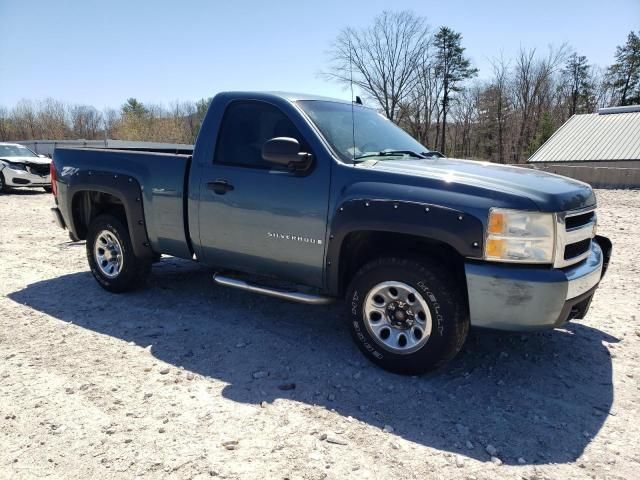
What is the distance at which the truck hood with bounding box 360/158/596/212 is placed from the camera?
3006 mm

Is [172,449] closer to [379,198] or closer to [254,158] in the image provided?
[379,198]

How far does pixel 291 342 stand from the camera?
4.02m

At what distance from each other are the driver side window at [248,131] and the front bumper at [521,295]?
6.22ft

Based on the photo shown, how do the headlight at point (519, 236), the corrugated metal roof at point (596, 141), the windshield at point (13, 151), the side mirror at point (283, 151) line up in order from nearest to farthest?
the headlight at point (519, 236)
the side mirror at point (283, 151)
the windshield at point (13, 151)
the corrugated metal roof at point (596, 141)

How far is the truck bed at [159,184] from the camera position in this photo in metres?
4.39

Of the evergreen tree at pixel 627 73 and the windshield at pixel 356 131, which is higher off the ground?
the evergreen tree at pixel 627 73

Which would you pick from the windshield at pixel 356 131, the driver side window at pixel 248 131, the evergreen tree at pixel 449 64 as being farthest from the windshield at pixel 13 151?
the evergreen tree at pixel 449 64

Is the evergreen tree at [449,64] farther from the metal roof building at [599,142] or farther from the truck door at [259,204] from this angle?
the truck door at [259,204]

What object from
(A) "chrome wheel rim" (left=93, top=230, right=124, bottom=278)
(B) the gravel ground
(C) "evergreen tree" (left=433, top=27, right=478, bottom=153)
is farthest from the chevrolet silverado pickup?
(C) "evergreen tree" (left=433, top=27, right=478, bottom=153)

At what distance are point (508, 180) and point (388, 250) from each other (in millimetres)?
945

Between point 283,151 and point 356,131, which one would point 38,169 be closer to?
point 356,131

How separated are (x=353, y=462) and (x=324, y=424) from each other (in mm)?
388

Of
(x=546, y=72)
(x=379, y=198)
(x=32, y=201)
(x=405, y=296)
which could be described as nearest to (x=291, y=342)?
(x=405, y=296)

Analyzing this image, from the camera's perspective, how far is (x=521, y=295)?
2.94 meters
